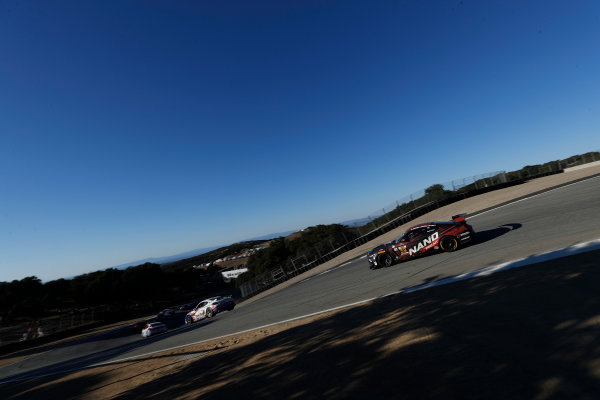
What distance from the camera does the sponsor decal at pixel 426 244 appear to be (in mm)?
9980

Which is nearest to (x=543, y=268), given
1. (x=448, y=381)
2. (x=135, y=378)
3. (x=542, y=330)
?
(x=542, y=330)

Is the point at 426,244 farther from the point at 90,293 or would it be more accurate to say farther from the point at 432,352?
the point at 90,293

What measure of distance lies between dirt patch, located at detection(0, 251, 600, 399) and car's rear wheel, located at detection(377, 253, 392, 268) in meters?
4.54

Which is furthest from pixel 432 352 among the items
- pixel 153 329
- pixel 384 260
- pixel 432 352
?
pixel 153 329

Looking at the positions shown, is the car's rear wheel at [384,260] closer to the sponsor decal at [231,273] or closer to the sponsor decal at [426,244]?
the sponsor decal at [426,244]

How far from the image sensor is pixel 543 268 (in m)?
5.56

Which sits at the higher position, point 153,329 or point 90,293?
point 90,293

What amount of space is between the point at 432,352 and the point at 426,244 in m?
7.16

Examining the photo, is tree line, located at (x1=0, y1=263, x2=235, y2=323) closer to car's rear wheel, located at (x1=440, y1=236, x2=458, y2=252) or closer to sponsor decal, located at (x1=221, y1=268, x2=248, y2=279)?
sponsor decal, located at (x1=221, y1=268, x2=248, y2=279)

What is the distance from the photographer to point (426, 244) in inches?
401

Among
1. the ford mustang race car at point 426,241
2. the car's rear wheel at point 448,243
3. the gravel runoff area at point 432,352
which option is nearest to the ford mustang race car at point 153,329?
the gravel runoff area at point 432,352

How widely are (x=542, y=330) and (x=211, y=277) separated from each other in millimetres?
81304

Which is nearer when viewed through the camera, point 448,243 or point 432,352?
point 432,352

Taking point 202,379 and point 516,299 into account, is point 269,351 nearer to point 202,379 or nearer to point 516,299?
point 202,379
